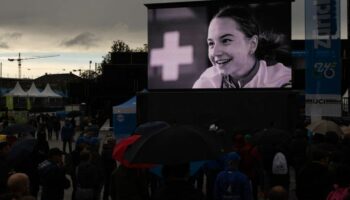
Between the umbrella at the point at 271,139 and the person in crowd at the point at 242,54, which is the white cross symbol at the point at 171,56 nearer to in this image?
the person in crowd at the point at 242,54

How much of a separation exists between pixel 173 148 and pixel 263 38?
23.1 m

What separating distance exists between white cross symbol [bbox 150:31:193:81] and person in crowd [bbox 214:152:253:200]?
21.5 metres

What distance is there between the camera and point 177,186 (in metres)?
5.24

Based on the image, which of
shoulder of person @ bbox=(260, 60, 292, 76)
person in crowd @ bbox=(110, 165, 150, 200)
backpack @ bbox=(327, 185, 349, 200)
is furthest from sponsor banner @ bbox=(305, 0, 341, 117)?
backpack @ bbox=(327, 185, 349, 200)

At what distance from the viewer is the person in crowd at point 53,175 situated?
9.11 meters

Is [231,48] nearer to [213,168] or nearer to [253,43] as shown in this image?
[253,43]

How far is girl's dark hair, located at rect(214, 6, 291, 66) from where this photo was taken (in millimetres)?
27672

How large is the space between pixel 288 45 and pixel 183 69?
17.4 ft

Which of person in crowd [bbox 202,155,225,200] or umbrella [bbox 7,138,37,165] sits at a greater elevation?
umbrella [bbox 7,138,37,165]

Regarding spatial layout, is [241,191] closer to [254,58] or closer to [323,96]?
[323,96]

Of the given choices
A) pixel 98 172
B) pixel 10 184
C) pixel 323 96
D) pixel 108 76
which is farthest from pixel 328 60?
pixel 108 76

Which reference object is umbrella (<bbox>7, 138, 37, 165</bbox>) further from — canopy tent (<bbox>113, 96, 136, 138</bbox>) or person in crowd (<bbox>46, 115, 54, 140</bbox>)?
person in crowd (<bbox>46, 115, 54, 140</bbox>)

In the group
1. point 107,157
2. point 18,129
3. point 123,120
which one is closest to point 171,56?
point 123,120

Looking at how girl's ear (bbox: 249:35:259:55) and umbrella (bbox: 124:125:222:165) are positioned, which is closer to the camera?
umbrella (bbox: 124:125:222:165)
